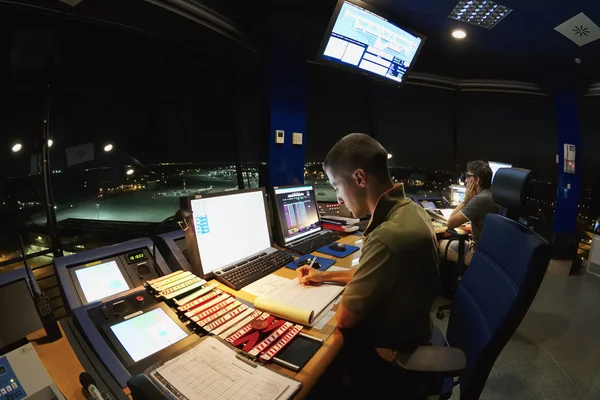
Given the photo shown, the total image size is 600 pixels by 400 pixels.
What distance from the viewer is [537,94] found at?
4.75m

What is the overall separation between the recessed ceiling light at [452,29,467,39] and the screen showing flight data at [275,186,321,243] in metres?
2.48

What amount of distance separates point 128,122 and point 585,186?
7.05 m

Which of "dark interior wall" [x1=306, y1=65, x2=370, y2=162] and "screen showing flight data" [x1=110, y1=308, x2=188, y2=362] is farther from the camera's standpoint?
"dark interior wall" [x1=306, y1=65, x2=370, y2=162]

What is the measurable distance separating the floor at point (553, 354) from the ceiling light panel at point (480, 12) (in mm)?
2949

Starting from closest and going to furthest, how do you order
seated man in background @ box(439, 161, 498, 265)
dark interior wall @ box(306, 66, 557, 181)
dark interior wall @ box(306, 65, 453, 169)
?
1. seated man in background @ box(439, 161, 498, 265)
2. dark interior wall @ box(306, 65, 453, 169)
3. dark interior wall @ box(306, 66, 557, 181)

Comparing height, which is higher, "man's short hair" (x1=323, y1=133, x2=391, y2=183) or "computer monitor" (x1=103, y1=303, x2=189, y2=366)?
"man's short hair" (x1=323, y1=133, x2=391, y2=183)

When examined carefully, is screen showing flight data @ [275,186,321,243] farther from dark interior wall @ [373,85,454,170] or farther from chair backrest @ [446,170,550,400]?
dark interior wall @ [373,85,454,170]

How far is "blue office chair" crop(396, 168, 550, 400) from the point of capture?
3.01ft

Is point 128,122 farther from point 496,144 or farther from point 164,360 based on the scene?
point 496,144

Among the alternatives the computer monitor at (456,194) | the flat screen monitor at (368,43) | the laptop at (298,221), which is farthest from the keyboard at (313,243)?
the computer monitor at (456,194)

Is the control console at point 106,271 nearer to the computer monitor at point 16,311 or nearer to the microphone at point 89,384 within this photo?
the computer monitor at point 16,311

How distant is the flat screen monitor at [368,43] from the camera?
2.22 metres

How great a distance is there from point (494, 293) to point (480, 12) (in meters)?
2.77

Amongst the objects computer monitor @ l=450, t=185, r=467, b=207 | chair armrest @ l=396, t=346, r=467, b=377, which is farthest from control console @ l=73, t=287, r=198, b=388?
computer monitor @ l=450, t=185, r=467, b=207
